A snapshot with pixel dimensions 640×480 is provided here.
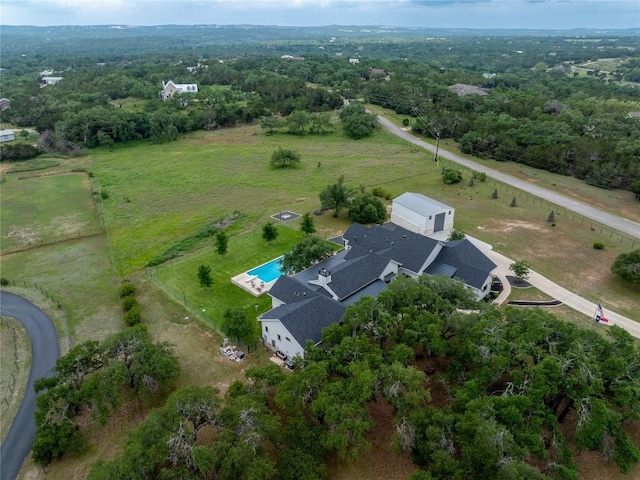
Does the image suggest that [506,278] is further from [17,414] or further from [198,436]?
[17,414]

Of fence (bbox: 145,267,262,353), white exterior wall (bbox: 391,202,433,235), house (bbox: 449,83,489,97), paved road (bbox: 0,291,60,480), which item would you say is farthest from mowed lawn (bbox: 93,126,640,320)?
house (bbox: 449,83,489,97)

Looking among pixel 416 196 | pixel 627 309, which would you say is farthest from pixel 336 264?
pixel 627 309

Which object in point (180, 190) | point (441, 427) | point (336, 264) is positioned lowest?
point (180, 190)

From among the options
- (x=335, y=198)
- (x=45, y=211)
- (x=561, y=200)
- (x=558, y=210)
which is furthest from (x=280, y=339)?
(x=561, y=200)

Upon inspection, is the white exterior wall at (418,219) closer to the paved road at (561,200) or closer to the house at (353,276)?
the house at (353,276)

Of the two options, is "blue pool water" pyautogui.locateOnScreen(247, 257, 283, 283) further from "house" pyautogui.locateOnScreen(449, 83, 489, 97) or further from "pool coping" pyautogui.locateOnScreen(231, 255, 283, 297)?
"house" pyautogui.locateOnScreen(449, 83, 489, 97)

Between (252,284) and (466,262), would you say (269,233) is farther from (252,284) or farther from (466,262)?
(466,262)
